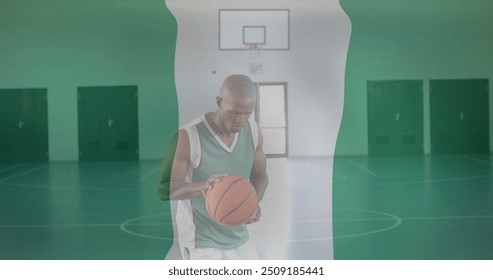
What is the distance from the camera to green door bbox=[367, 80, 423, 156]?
1346cm

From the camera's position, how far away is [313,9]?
9.34 meters

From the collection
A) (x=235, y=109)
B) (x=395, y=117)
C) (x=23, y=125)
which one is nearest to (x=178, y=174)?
(x=235, y=109)

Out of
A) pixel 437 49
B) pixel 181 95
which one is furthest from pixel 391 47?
pixel 181 95

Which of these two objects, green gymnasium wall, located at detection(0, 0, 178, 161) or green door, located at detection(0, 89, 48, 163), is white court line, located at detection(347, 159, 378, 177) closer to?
green gymnasium wall, located at detection(0, 0, 178, 161)

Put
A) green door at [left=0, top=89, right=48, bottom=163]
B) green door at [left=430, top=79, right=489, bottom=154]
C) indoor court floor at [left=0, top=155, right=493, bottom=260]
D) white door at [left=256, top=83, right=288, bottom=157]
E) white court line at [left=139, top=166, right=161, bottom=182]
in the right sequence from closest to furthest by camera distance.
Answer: white door at [left=256, top=83, right=288, bottom=157] → indoor court floor at [left=0, top=155, right=493, bottom=260] → white court line at [left=139, top=166, right=161, bottom=182] → green door at [left=0, top=89, right=48, bottom=163] → green door at [left=430, top=79, right=489, bottom=154]

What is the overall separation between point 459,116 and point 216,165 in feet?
37.4

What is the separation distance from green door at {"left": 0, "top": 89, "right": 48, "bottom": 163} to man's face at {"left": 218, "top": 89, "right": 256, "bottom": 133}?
10.9 m

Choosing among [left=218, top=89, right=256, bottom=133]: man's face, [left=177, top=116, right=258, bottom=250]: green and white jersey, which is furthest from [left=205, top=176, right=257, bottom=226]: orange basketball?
[left=218, top=89, right=256, bottom=133]: man's face

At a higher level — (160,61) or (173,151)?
(160,61)

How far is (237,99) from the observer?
3215 mm

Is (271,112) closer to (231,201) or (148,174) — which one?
(231,201)

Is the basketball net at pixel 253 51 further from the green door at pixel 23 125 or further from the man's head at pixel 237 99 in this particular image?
the man's head at pixel 237 99
